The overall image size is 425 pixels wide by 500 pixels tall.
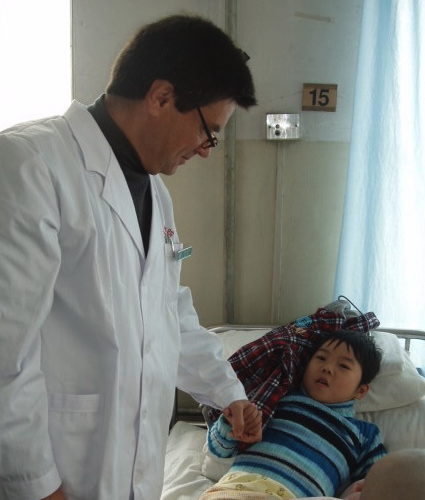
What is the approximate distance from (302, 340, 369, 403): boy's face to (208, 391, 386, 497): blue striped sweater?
3 centimetres

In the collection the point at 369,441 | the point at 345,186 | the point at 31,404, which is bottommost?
the point at 369,441

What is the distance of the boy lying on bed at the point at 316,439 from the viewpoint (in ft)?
4.57

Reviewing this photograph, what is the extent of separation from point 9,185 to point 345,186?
5.48 ft

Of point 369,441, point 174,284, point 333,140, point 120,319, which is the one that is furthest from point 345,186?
point 120,319

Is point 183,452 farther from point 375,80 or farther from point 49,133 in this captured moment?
point 375,80

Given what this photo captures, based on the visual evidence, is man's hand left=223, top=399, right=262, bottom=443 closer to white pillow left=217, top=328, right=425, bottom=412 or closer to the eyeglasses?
white pillow left=217, top=328, right=425, bottom=412

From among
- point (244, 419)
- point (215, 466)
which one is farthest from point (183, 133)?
point (215, 466)

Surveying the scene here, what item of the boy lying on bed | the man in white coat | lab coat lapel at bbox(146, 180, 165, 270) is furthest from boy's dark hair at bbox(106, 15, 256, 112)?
the boy lying on bed

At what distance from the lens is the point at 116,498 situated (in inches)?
39.8

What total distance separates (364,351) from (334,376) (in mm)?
134

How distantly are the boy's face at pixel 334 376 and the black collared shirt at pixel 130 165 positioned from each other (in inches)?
32.8

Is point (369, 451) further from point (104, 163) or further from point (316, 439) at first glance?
point (104, 163)

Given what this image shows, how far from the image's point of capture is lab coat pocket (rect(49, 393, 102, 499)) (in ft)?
3.05

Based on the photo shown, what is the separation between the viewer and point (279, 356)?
178cm
